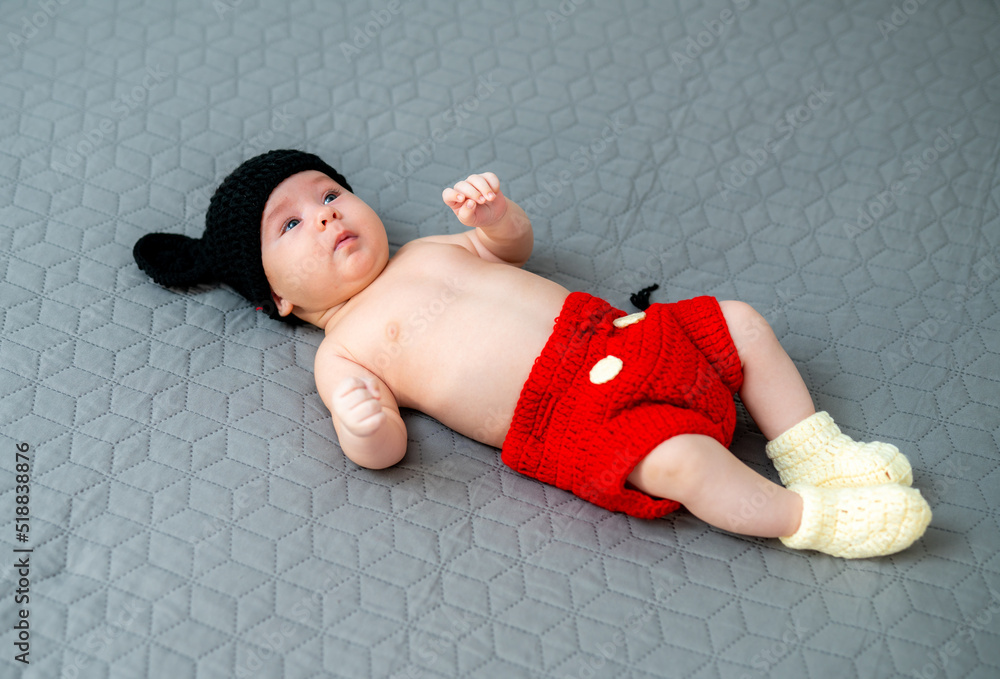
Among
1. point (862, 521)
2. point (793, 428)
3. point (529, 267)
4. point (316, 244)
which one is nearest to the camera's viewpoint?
point (862, 521)

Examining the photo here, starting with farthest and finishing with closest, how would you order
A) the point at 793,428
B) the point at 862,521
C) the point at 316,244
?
the point at 316,244, the point at 793,428, the point at 862,521

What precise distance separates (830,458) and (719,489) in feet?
0.67

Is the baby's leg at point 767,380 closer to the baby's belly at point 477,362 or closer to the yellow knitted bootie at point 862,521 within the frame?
the yellow knitted bootie at point 862,521

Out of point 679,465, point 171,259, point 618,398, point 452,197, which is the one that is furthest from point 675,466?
point 171,259

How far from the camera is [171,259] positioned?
1.30 m

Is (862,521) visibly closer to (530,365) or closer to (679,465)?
(679,465)

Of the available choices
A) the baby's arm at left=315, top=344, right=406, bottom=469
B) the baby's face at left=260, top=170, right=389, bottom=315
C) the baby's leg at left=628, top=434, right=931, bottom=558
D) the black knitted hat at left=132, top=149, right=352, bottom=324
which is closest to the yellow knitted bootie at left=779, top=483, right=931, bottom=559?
the baby's leg at left=628, top=434, right=931, bottom=558

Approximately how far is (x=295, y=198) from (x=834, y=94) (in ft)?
3.91

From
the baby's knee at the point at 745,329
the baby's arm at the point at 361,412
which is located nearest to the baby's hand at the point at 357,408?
the baby's arm at the point at 361,412

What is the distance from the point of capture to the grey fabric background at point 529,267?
951 millimetres

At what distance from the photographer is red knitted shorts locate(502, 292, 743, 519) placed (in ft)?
3.35

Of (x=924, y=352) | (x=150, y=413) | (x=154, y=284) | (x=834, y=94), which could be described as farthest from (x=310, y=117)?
(x=924, y=352)

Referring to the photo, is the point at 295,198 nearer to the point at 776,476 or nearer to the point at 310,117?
the point at 310,117

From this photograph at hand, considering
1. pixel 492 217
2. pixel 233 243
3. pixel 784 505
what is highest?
pixel 492 217
